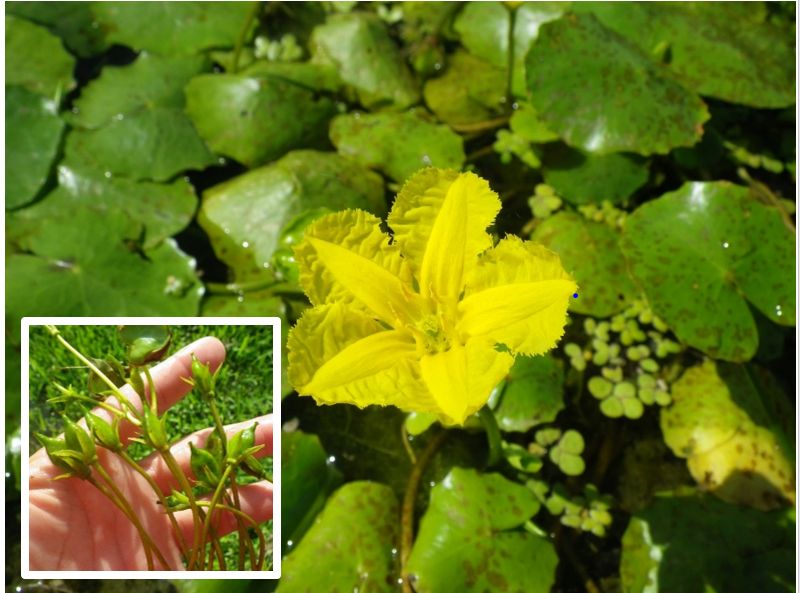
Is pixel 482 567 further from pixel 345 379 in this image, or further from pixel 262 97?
pixel 262 97

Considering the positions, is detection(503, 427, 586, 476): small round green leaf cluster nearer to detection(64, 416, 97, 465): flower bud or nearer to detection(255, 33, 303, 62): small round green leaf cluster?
detection(64, 416, 97, 465): flower bud

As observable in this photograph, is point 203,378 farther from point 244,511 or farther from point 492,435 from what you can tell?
point 492,435

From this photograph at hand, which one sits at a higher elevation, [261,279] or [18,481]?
[261,279]

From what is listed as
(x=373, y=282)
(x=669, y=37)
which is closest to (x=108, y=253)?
(x=373, y=282)

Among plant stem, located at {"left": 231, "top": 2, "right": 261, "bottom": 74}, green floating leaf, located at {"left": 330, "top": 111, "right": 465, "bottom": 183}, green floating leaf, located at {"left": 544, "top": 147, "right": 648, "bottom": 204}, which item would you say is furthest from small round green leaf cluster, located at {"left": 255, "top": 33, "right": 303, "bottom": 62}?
green floating leaf, located at {"left": 544, "top": 147, "right": 648, "bottom": 204}

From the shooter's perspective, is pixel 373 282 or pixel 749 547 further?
pixel 749 547
